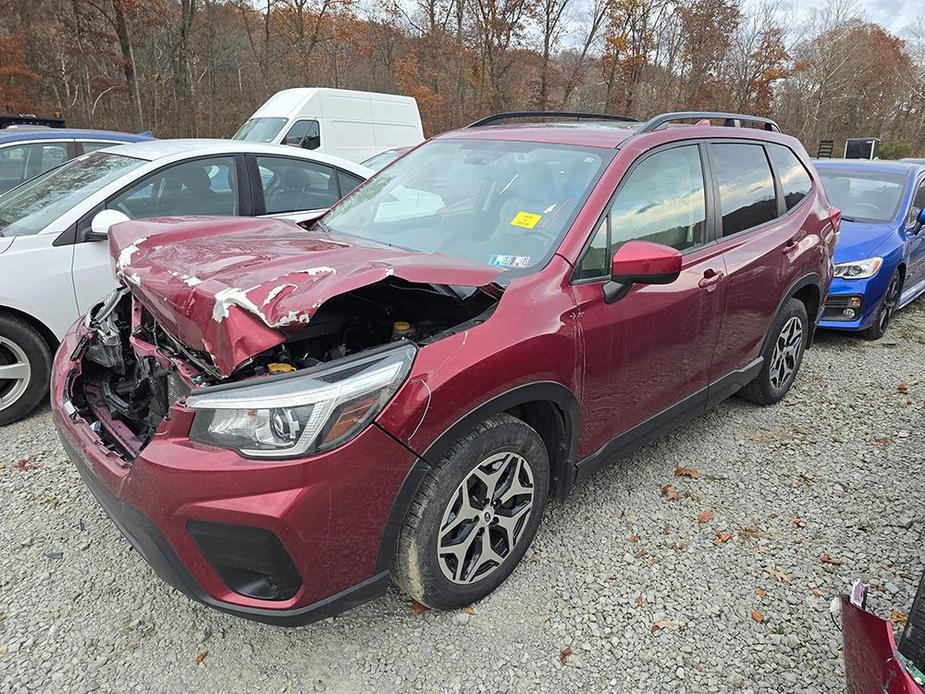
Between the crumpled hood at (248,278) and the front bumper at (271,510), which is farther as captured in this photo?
the crumpled hood at (248,278)

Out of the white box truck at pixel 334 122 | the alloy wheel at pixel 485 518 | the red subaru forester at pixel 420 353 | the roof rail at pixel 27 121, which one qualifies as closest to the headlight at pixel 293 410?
the red subaru forester at pixel 420 353

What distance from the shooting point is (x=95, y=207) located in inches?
158

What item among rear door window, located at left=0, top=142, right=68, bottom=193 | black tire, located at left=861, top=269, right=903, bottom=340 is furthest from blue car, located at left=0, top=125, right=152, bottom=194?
black tire, located at left=861, top=269, right=903, bottom=340

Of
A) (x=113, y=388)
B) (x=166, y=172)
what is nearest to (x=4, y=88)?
(x=166, y=172)

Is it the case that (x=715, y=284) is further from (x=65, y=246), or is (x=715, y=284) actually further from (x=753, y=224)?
(x=65, y=246)

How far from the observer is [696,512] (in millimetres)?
3203

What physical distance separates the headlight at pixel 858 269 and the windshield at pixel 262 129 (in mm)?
9928

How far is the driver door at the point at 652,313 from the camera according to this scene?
2617mm

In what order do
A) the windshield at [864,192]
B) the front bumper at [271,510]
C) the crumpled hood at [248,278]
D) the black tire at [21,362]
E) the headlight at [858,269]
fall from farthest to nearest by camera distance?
the windshield at [864,192] < the headlight at [858,269] < the black tire at [21,362] < the crumpled hood at [248,278] < the front bumper at [271,510]

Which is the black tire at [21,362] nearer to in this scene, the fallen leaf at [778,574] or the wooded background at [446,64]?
the fallen leaf at [778,574]

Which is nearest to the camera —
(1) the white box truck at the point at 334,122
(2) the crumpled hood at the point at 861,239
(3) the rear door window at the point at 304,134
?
(2) the crumpled hood at the point at 861,239

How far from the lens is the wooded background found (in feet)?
67.4

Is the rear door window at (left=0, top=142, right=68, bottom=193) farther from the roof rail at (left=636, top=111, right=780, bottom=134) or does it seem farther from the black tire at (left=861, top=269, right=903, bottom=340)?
the black tire at (left=861, top=269, right=903, bottom=340)

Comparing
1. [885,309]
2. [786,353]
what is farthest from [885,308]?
[786,353]
